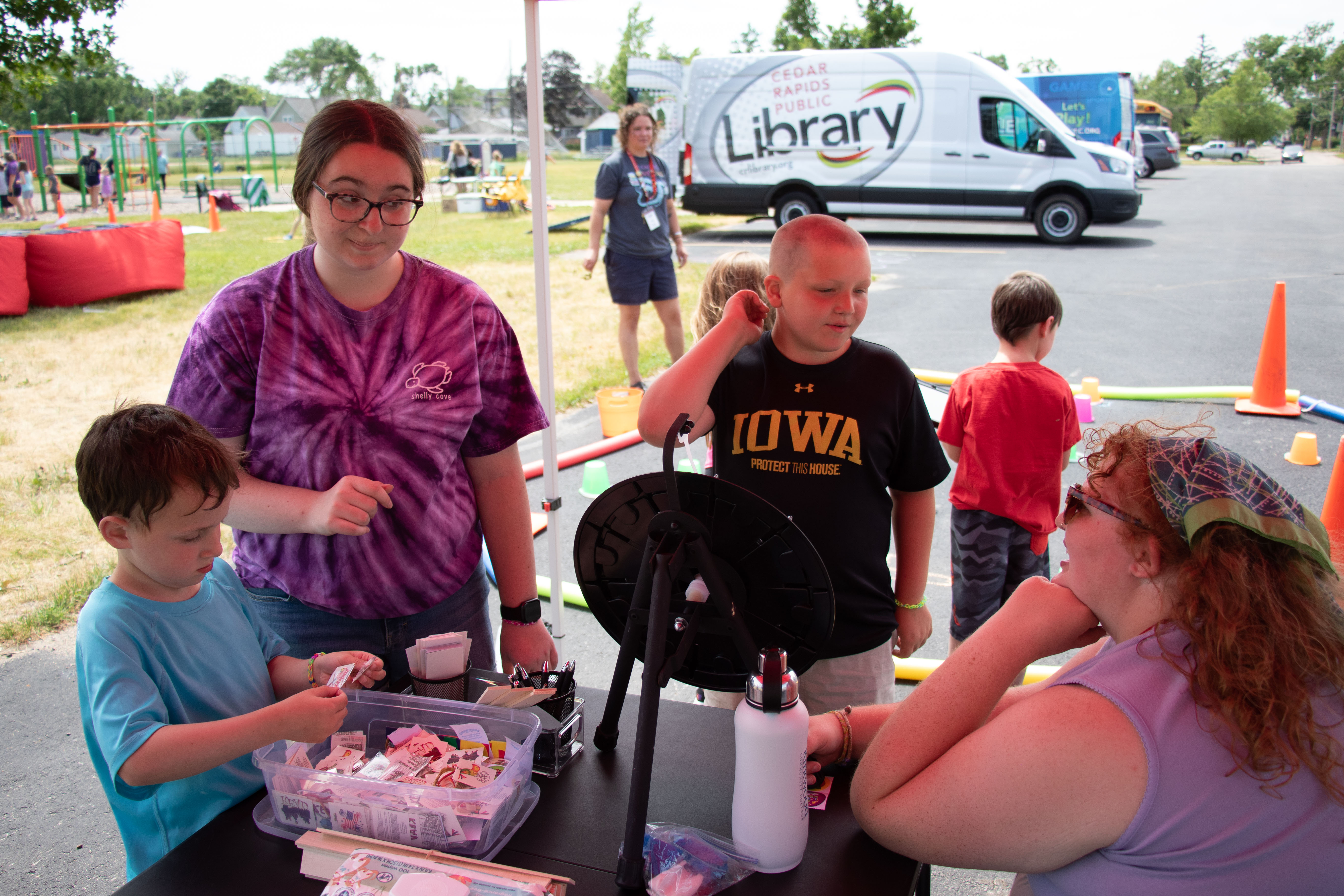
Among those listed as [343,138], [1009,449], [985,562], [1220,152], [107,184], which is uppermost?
[1220,152]

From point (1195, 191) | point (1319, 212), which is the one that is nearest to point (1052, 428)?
point (1319, 212)

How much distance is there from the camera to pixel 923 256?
13.9 metres

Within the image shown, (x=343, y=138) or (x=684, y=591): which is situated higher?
(x=343, y=138)

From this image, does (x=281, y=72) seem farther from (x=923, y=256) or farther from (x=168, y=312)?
(x=923, y=256)

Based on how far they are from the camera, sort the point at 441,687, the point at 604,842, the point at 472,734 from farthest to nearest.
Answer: the point at 441,687 < the point at 472,734 < the point at 604,842

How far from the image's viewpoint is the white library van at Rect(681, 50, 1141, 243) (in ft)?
44.0

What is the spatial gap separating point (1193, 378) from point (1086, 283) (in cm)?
431

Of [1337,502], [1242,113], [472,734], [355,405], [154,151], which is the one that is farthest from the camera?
[1242,113]

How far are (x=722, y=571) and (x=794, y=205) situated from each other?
566 inches

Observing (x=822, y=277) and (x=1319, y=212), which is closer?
(x=822, y=277)

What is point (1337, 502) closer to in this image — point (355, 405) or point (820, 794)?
point (820, 794)

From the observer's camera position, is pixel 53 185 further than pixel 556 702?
Yes

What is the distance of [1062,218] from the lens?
1423 cm

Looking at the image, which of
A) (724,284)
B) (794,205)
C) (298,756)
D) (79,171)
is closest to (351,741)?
(298,756)
